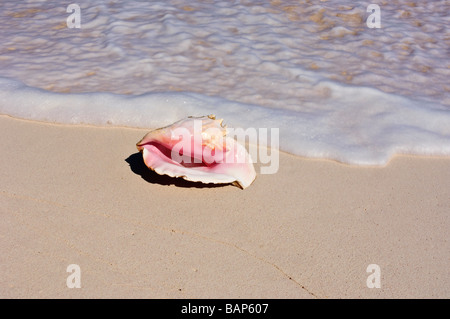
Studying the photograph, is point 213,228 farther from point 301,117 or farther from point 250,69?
point 250,69

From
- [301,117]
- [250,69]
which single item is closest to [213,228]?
[301,117]

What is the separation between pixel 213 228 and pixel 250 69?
1.69m

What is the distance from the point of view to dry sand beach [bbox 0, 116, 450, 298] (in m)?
1.76

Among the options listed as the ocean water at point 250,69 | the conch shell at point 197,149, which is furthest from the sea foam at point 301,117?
the conch shell at point 197,149

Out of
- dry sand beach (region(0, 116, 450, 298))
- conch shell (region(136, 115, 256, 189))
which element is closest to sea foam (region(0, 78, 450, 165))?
dry sand beach (region(0, 116, 450, 298))

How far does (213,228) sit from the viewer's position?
78.7 inches

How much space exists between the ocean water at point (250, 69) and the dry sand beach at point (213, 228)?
0.81 feet

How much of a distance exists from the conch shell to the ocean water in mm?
390

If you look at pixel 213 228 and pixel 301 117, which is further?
pixel 301 117

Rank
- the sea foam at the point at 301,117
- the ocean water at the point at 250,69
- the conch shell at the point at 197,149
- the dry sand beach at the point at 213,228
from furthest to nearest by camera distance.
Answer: the ocean water at the point at 250,69
the sea foam at the point at 301,117
the conch shell at the point at 197,149
the dry sand beach at the point at 213,228

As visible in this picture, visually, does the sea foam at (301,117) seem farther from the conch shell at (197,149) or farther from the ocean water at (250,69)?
the conch shell at (197,149)

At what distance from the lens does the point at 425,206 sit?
219cm

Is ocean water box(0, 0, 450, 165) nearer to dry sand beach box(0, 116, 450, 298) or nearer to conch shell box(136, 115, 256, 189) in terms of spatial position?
dry sand beach box(0, 116, 450, 298)

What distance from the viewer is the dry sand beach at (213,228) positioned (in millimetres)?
1757
